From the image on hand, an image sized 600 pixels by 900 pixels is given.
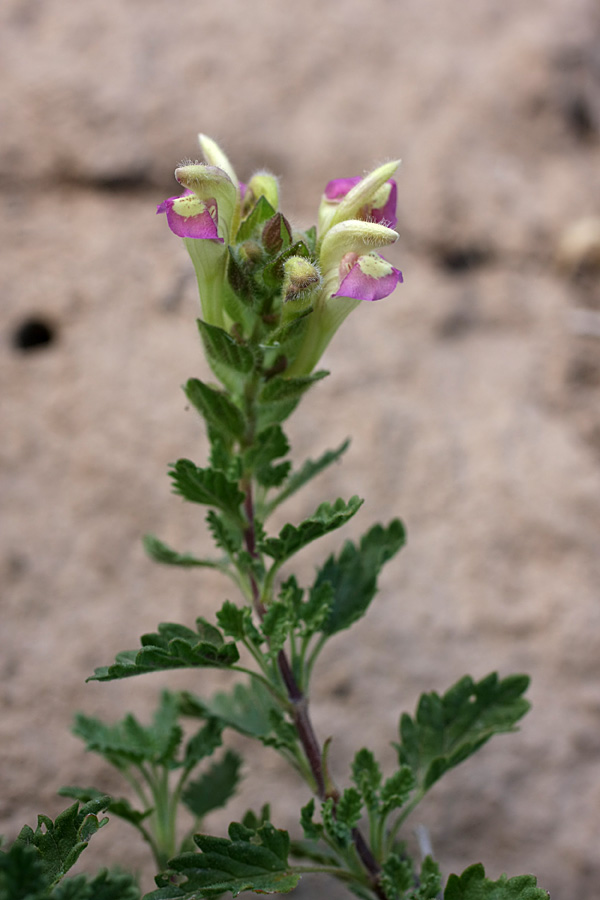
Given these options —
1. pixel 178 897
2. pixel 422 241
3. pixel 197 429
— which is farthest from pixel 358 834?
pixel 422 241

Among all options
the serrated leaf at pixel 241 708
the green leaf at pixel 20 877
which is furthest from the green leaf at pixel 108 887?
the serrated leaf at pixel 241 708

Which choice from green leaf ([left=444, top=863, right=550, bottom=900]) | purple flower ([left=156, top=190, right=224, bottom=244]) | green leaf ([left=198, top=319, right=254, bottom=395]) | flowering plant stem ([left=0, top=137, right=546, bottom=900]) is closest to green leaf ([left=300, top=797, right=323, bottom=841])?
flowering plant stem ([left=0, top=137, right=546, bottom=900])

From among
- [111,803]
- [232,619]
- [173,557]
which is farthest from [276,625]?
[111,803]

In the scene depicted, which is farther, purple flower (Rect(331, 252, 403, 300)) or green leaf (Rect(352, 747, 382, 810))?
green leaf (Rect(352, 747, 382, 810))

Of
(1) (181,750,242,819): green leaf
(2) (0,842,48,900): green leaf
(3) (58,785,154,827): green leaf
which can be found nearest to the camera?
(2) (0,842,48,900): green leaf

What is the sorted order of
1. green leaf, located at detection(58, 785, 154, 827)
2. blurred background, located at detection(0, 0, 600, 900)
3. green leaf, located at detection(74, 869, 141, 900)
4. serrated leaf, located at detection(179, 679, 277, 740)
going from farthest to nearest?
blurred background, located at detection(0, 0, 600, 900) < serrated leaf, located at detection(179, 679, 277, 740) < green leaf, located at detection(58, 785, 154, 827) < green leaf, located at detection(74, 869, 141, 900)

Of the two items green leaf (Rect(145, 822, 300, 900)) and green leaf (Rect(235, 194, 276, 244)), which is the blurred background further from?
green leaf (Rect(235, 194, 276, 244))

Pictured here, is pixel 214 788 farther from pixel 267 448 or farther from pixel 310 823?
pixel 267 448
